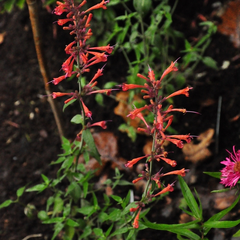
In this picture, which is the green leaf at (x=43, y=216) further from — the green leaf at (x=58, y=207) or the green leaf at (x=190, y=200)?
the green leaf at (x=190, y=200)

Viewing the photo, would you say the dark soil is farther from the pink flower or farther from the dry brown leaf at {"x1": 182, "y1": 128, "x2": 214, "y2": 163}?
the pink flower

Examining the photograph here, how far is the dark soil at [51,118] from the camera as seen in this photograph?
8.99 feet

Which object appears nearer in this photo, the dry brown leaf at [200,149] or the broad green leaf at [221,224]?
the broad green leaf at [221,224]

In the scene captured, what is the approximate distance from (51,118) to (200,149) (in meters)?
1.50

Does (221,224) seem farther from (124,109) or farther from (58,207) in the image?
(124,109)

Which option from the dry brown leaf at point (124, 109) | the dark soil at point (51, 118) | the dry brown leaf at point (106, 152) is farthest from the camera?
the dry brown leaf at point (124, 109)

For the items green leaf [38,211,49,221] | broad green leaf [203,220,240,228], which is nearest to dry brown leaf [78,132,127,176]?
green leaf [38,211,49,221]

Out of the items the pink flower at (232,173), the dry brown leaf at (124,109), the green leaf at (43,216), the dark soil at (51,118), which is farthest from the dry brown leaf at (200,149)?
the green leaf at (43,216)

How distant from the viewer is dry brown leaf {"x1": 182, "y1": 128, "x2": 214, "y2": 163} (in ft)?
9.30

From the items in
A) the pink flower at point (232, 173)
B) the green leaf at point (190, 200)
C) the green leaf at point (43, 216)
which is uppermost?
the pink flower at point (232, 173)

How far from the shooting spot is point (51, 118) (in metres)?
3.37

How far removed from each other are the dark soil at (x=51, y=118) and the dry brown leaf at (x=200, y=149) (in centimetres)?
4

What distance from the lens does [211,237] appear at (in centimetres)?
242

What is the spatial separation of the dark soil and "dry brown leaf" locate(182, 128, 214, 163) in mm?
42
